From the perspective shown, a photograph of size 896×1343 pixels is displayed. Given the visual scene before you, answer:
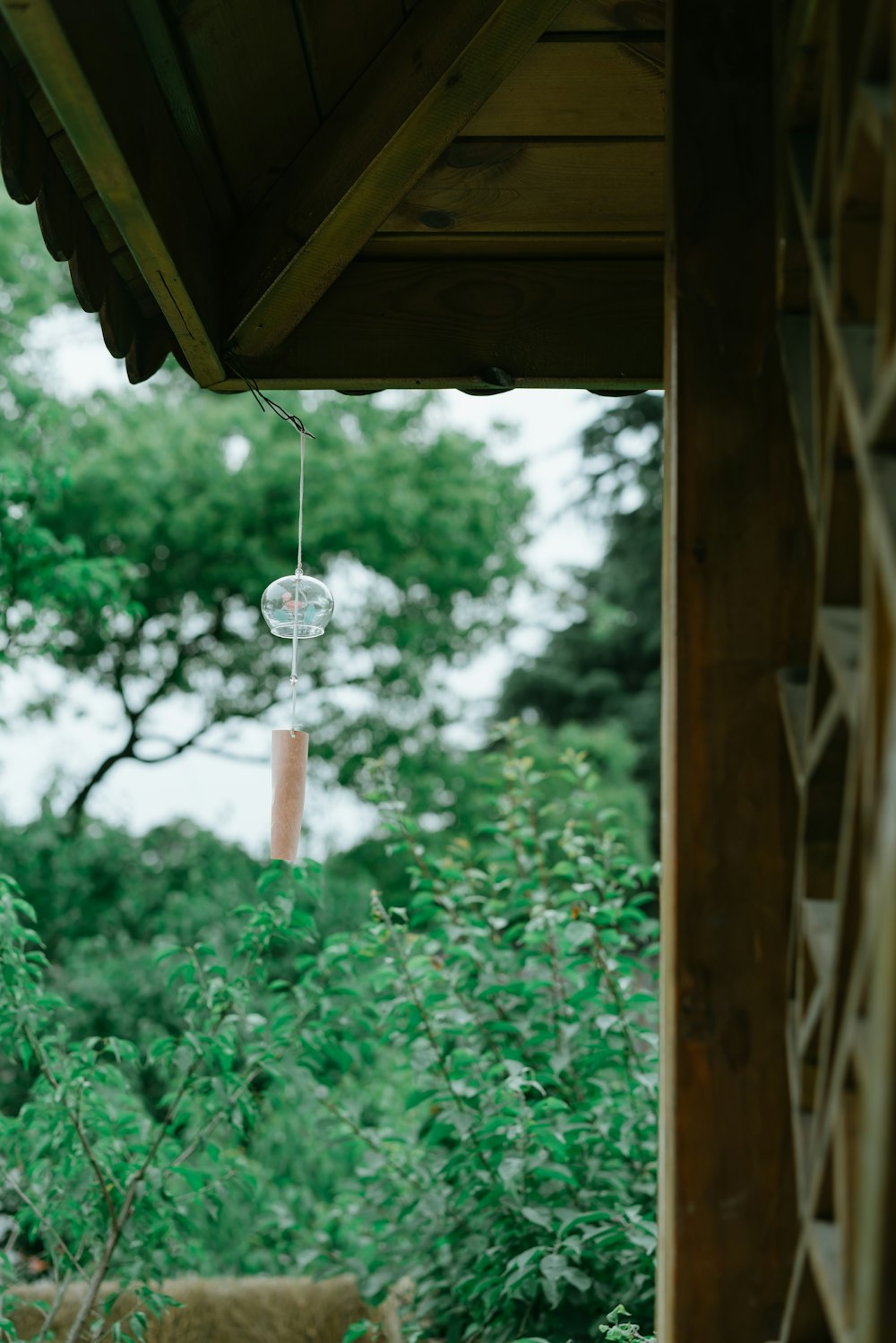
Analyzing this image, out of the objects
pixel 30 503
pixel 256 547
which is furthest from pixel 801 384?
pixel 256 547

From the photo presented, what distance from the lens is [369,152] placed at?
1375 mm

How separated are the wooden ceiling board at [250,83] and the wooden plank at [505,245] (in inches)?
6.7

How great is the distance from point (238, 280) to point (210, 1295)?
2.04 metres

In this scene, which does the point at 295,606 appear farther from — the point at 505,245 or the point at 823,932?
the point at 823,932

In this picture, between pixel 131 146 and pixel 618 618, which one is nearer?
pixel 131 146

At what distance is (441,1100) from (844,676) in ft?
5.62

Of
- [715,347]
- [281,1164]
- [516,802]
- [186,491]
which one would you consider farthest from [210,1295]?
[186,491]

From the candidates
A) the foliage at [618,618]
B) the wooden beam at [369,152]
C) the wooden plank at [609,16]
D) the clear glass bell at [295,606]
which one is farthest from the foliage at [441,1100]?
the foliage at [618,618]

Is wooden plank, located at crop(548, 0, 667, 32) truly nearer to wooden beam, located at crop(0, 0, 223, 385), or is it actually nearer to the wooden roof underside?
the wooden roof underside

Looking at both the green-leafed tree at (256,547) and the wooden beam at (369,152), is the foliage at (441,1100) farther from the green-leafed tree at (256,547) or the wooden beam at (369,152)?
the green-leafed tree at (256,547)

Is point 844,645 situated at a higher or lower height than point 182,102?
lower

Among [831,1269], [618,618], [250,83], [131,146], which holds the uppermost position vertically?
[618,618]

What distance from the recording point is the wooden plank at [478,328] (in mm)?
1641

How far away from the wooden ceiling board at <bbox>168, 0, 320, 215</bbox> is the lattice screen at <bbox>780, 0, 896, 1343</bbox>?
0.62 m
